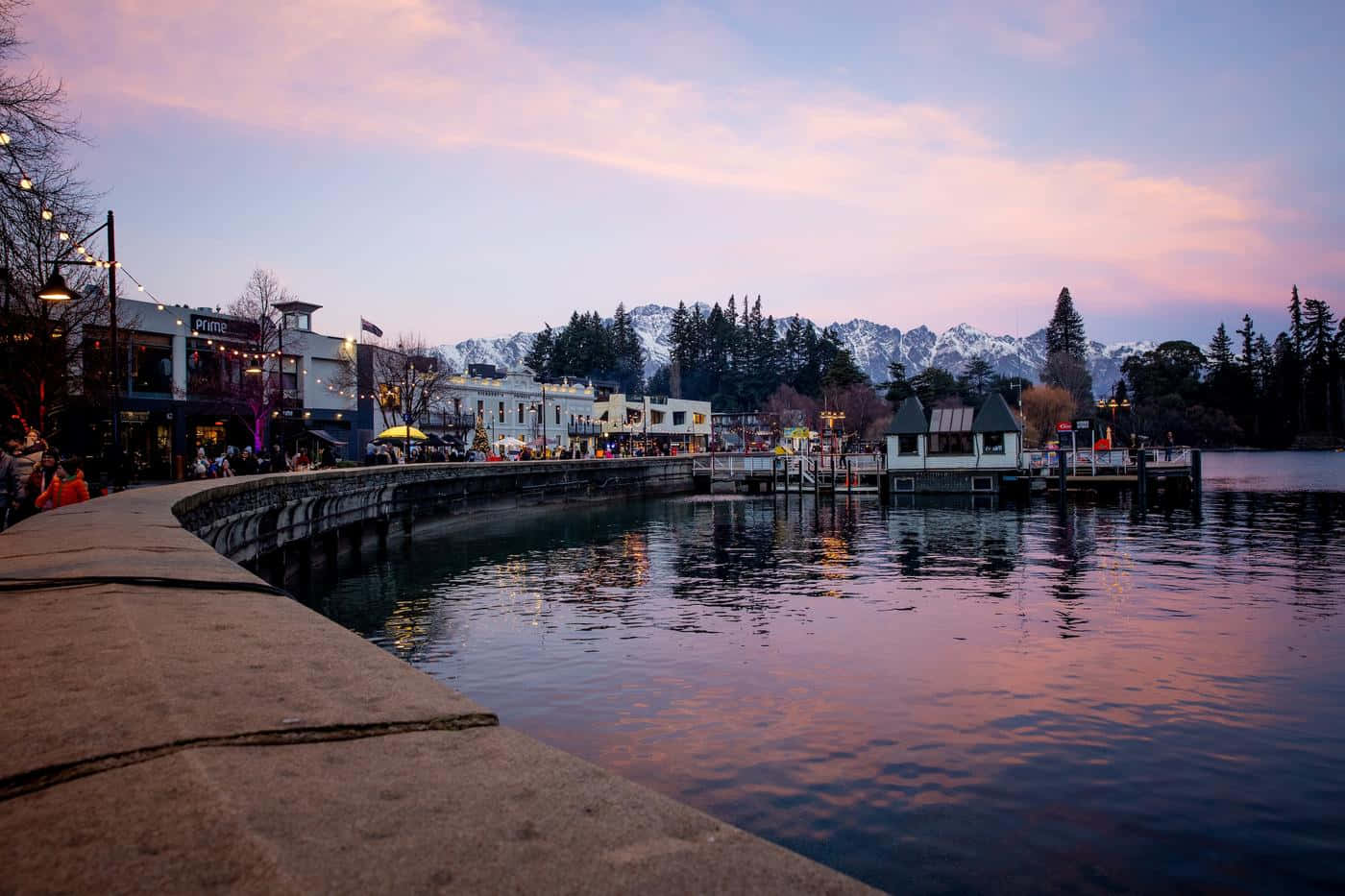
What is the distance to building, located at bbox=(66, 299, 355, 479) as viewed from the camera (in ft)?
171

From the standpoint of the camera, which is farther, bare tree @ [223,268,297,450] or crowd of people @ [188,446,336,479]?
bare tree @ [223,268,297,450]

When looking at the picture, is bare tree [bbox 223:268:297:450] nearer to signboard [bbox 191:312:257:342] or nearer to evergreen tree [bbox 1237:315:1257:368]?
signboard [bbox 191:312:257:342]

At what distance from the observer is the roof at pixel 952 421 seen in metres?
66.6

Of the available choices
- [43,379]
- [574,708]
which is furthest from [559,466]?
[574,708]

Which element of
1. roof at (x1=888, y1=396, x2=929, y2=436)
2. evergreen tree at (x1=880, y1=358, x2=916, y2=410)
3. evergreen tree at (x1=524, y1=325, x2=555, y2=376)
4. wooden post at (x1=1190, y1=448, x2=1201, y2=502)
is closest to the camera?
wooden post at (x1=1190, y1=448, x2=1201, y2=502)

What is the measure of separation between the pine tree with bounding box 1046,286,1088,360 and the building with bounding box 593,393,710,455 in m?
75.2

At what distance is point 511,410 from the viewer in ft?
315

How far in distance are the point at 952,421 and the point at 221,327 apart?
1978 inches

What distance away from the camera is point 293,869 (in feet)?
8.95

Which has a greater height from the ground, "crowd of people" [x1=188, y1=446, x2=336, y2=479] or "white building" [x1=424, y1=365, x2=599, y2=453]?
"white building" [x1=424, y1=365, x2=599, y2=453]

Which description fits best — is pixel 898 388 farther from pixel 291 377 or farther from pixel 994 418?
pixel 291 377

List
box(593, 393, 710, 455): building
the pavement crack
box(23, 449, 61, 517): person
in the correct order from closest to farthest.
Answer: the pavement crack
box(23, 449, 61, 517): person
box(593, 393, 710, 455): building

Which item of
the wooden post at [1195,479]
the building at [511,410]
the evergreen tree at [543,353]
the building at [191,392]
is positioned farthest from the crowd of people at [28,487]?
the evergreen tree at [543,353]

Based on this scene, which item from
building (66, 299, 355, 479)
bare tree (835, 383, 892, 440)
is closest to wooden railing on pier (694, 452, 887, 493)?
building (66, 299, 355, 479)
